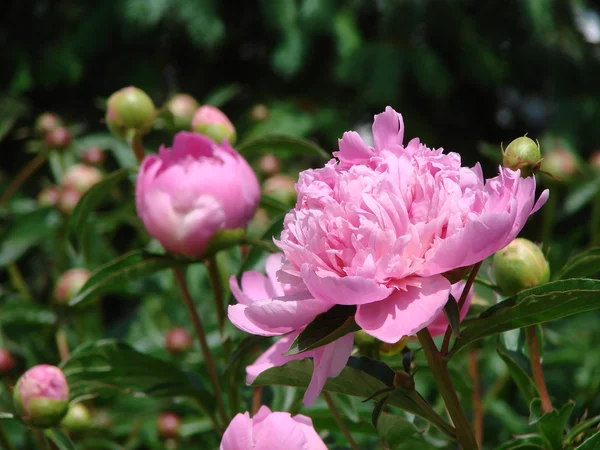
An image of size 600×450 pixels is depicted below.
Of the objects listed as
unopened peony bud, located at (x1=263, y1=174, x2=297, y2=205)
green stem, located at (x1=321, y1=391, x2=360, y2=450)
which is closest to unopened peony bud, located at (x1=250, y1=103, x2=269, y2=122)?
unopened peony bud, located at (x1=263, y1=174, x2=297, y2=205)

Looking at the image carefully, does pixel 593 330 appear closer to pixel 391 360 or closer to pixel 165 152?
pixel 391 360

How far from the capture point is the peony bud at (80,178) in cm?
114

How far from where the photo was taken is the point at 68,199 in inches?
43.9

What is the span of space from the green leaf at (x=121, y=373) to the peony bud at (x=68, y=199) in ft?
1.59

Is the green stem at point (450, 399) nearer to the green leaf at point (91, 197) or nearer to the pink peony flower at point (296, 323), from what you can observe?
the pink peony flower at point (296, 323)

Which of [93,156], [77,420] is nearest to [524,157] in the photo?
[77,420]

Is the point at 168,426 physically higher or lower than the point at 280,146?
lower

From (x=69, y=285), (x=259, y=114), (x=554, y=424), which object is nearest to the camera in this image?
(x=554, y=424)

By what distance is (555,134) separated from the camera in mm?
1775

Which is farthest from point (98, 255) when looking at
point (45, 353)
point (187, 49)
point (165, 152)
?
point (187, 49)

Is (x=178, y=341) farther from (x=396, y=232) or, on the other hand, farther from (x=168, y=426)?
(x=396, y=232)

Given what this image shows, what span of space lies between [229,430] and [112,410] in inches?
30.1

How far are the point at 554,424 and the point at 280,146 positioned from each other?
366 millimetres

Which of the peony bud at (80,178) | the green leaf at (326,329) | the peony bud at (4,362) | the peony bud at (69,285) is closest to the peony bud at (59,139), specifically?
the peony bud at (80,178)
